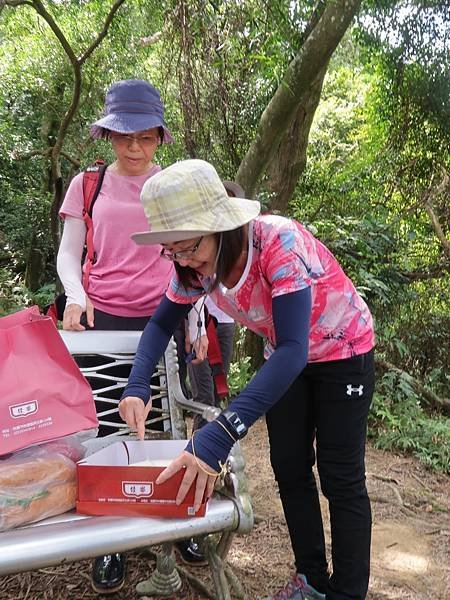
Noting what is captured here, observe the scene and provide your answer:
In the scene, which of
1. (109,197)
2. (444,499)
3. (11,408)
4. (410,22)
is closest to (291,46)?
(410,22)

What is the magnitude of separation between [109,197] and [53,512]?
106 centimetres

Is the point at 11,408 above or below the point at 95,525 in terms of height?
above

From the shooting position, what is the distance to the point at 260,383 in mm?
1387

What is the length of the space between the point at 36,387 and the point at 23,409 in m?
0.07

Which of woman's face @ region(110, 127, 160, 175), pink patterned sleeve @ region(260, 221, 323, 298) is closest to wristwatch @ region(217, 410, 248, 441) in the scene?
pink patterned sleeve @ region(260, 221, 323, 298)

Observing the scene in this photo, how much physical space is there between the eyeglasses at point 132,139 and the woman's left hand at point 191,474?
115 cm

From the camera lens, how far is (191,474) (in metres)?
1.34

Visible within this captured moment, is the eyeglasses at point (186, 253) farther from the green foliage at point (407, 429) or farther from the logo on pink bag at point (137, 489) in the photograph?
the green foliage at point (407, 429)

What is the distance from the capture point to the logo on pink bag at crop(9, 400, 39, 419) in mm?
1448

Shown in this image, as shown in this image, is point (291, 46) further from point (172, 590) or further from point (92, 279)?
point (172, 590)

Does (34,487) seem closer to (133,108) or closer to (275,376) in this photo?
(275,376)

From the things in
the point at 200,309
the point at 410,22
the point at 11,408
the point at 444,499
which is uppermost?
the point at 410,22

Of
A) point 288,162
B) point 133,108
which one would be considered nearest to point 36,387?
point 133,108

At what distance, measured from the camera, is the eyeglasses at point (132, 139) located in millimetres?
2018
